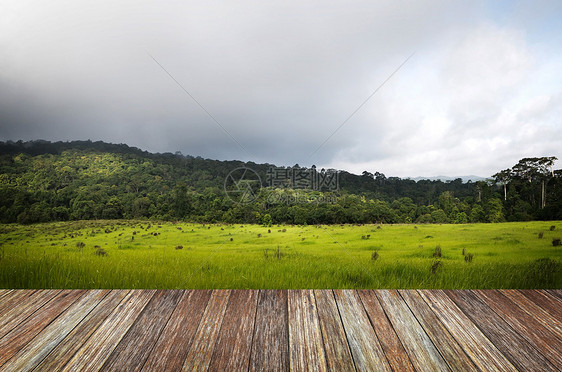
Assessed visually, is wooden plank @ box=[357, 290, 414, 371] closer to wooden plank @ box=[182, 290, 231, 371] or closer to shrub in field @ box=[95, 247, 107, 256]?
wooden plank @ box=[182, 290, 231, 371]

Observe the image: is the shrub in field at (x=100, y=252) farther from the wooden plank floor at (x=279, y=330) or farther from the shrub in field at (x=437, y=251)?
the shrub in field at (x=437, y=251)

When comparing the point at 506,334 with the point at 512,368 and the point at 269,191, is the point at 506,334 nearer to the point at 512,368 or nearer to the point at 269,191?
the point at 512,368

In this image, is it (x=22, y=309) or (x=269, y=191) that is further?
(x=269, y=191)

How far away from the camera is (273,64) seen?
6.27 meters

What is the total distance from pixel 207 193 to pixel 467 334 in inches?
252

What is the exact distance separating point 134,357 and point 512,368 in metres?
2.55

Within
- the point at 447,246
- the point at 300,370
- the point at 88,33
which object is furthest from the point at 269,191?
the point at 300,370

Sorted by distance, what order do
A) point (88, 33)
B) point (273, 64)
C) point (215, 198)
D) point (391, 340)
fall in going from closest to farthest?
1. point (391, 340)
2. point (88, 33)
3. point (273, 64)
4. point (215, 198)

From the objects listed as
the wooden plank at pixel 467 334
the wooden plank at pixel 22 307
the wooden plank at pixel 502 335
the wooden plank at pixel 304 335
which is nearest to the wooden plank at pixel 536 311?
the wooden plank at pixel 502 335

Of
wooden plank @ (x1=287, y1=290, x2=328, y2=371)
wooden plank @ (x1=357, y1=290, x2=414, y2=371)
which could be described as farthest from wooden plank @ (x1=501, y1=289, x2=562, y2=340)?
wooden plank @ (x1=287, y1=290, x2=328, y2=371)

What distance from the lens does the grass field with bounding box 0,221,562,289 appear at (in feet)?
10.8

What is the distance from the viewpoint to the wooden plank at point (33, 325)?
184 centimetres

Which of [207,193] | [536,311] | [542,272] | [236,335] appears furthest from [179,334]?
[207,193]

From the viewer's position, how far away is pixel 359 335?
1.95 metres
